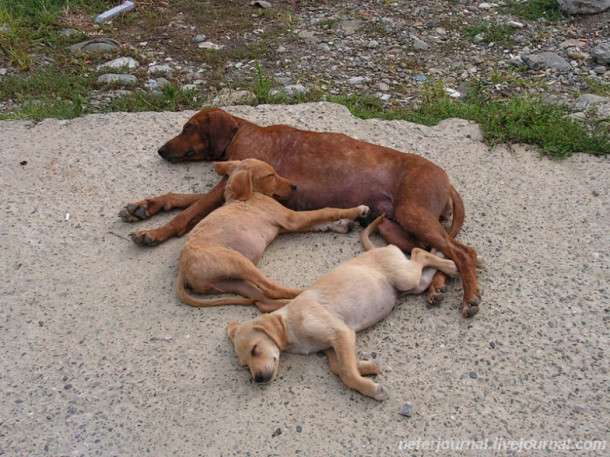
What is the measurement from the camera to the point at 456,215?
4633mm

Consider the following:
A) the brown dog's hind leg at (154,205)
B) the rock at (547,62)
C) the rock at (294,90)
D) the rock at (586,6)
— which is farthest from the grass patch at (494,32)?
the brown dog's hind leg at (154,205)

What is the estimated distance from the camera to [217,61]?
7629mm

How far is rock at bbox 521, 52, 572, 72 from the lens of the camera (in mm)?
7215

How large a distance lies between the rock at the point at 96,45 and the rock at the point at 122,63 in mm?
348

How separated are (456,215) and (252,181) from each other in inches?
64.4

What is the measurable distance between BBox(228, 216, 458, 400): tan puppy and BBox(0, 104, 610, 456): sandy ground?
0.39 feet

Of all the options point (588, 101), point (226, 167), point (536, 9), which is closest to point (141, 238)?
point (226, 167)

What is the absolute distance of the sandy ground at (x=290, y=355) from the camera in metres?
3.29

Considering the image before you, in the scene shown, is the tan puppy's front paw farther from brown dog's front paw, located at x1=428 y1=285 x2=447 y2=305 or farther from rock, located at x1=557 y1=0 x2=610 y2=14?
rock, located at x1=557 y1=0 x2=610 y2=14

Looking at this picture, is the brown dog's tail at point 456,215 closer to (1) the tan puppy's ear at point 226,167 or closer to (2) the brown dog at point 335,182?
(2) the brown dog at point 335,182

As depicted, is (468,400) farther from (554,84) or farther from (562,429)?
(554,84)

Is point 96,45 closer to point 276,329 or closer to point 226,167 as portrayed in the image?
point 226,167

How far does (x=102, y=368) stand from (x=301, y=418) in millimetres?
1328

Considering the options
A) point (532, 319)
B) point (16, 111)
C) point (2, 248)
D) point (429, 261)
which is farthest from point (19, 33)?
point (532, 319)
